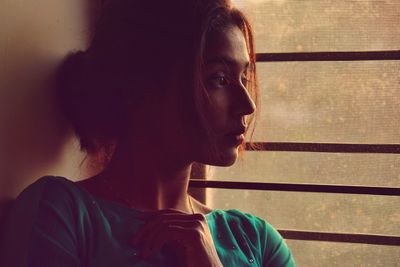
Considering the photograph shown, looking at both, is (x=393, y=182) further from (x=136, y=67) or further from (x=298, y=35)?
(x=136, y=67)

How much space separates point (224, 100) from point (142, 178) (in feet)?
0.88

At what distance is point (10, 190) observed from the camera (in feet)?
3.46

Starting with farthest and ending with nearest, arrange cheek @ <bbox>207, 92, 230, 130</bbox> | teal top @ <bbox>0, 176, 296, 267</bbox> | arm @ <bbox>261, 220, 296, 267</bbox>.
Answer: arm @ <bbox>261, 220, 296, 267</bbox>, cheek @ <bbox>207, 92, 230, 130</bbox>, teal top @ <bbox>0, 176, 296, 267</bbox>

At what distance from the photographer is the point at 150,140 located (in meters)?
1.16

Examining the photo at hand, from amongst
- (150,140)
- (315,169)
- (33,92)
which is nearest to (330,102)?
(315,169)

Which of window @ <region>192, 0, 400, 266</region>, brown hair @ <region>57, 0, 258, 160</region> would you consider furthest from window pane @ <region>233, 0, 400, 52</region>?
brown hair @ <region>57, 0, 258, 160</region>

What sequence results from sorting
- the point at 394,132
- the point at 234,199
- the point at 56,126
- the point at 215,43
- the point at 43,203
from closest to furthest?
the point at 43,203 → the point at 215,43 → the point at 56,126 → the point at 394,132 → the point at 234,199

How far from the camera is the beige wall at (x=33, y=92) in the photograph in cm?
102

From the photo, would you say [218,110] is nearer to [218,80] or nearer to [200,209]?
[218,80]

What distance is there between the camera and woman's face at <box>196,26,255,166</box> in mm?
1089

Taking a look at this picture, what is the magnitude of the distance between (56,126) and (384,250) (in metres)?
0.89

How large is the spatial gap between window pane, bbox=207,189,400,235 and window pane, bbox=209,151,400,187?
41 mm

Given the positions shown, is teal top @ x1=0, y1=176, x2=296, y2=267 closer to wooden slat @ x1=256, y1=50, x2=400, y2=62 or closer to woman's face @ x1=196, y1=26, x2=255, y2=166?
woman's face @ x1=196, y1=26, x2=255, y2=166

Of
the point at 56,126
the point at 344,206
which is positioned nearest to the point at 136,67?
the point at 56,126
